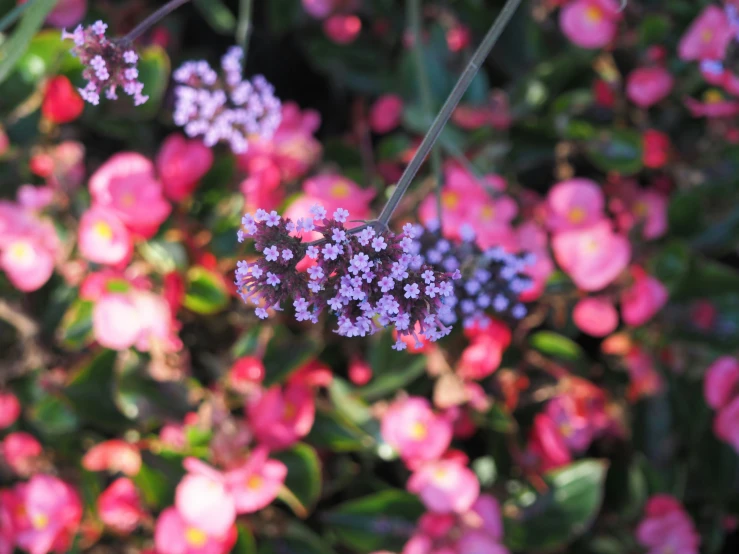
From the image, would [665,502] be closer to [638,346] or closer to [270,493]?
[638,346]

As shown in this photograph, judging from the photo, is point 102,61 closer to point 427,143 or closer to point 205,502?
point 427,143

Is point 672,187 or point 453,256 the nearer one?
point 453,256

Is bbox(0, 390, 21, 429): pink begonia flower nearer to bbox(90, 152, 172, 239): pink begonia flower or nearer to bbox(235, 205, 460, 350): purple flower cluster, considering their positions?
bbox(90, 152, 172, 239): pink begonia flower

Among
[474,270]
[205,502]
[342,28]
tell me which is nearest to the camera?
[474,270]

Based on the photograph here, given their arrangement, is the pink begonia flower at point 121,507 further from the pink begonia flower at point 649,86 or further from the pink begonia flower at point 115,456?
the pink begonia flower at point 649,86

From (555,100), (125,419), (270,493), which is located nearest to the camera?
(270,493)

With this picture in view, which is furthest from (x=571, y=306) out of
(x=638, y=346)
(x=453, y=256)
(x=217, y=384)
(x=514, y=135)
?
(x=217, y=384)

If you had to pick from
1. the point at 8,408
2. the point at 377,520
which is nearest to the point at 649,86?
the point at 377,520
